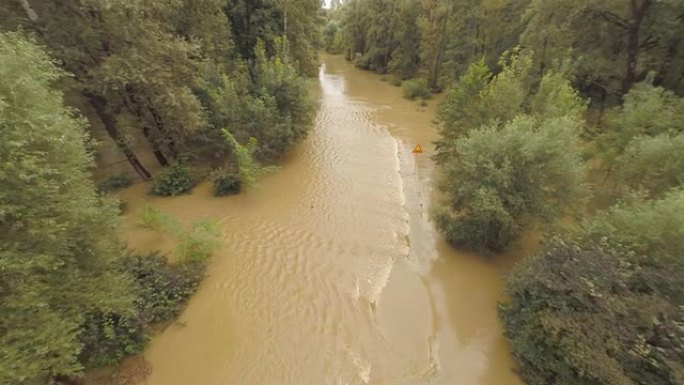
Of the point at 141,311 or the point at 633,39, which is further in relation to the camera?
the point at 633,39

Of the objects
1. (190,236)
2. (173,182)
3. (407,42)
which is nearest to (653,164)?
(190,236)

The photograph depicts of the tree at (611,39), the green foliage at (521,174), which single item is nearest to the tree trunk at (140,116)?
the green foliage at (521,174)

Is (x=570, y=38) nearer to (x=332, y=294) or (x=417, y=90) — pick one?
(x=417, y=90)

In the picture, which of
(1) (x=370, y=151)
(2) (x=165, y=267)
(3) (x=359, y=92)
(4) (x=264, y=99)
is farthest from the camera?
(3) (x=359, y=92)

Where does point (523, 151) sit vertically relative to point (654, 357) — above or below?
above

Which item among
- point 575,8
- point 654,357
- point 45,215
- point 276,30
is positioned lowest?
point 654,357

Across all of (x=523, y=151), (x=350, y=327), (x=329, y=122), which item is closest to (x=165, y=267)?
(x=350, y=327)

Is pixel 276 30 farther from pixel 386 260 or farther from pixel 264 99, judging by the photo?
pixel 386 260
